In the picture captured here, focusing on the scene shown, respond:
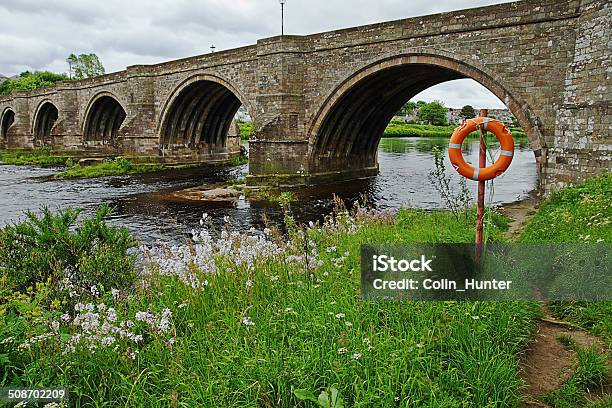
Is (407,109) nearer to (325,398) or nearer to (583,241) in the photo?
(583,241)

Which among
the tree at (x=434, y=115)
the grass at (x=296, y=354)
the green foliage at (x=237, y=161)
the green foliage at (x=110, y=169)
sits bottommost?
the grass at (x=296, y=354)

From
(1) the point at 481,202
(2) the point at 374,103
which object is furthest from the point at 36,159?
(1) the point at 481,202

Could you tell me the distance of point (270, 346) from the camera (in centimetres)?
371

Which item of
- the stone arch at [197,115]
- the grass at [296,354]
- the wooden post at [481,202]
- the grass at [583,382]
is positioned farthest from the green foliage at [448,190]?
the stone arch at [197,115]

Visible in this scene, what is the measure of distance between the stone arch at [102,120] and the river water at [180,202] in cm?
1297

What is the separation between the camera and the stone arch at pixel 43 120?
49406mm

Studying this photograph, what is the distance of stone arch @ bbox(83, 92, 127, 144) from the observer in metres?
40.0

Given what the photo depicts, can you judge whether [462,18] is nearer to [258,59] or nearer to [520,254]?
[258,59]

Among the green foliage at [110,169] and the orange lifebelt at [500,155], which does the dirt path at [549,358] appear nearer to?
the orange lifebelt at [500,155]

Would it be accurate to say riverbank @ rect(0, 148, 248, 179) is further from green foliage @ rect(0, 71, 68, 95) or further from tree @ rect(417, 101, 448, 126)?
tree @ rect(417, 101, 448, 126)

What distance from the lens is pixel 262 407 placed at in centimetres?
317

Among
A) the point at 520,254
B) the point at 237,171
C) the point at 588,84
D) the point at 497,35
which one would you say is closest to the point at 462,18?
the point at 497,35

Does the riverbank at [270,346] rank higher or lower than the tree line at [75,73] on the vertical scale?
lower

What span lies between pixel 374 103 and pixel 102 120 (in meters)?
28.8
